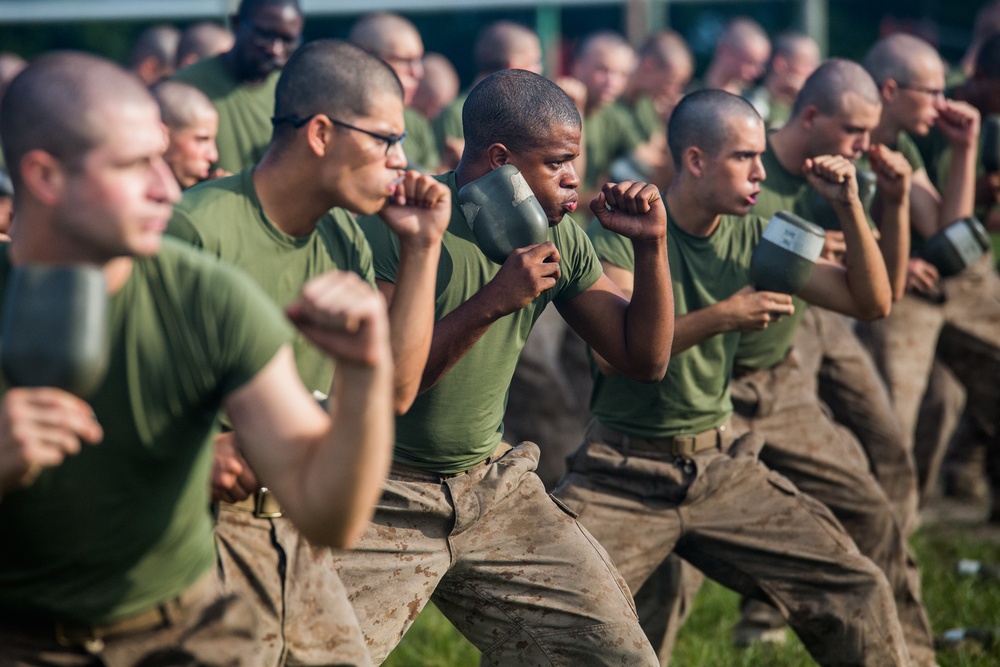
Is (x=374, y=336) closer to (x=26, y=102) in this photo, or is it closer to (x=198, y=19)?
(x=26, y=102)

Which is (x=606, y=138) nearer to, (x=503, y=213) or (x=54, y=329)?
(x=503, y=213)

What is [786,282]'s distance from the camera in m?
5.16

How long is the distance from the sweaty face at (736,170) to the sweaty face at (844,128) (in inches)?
38.7

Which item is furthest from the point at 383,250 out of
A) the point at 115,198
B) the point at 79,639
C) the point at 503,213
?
the point at 79,639

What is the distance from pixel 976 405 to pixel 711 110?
3.46 meters

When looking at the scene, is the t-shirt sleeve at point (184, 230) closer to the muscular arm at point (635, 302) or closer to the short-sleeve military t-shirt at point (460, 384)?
the short-sleeve military t-shirt at point (460, 384)

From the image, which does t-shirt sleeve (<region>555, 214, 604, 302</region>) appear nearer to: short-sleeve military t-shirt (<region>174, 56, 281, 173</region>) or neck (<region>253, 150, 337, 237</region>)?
neck (<region>253, 150, 337, 237</region>)

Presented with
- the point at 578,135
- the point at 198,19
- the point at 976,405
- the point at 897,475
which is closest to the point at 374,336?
the point at 578,135

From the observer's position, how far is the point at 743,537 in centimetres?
509

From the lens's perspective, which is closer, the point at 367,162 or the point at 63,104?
the point at 63,104

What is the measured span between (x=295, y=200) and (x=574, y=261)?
1.12 metres

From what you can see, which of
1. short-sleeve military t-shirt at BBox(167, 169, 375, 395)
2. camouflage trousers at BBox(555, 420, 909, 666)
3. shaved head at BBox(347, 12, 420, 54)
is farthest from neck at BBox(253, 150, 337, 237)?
shaved head at BBox(347, 12, 420, 54)

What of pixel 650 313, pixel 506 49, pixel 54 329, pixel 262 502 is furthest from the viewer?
pixel 506 49

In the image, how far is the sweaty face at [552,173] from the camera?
15.3ft
